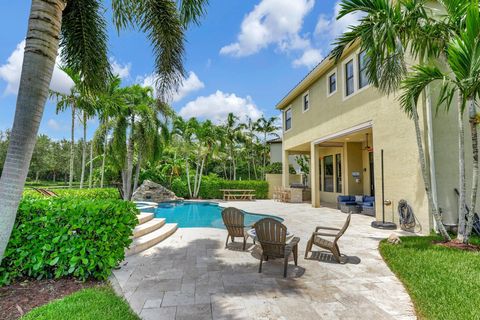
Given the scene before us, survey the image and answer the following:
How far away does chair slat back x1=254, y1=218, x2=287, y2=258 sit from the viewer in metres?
4.80

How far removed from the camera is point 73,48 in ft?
20.2

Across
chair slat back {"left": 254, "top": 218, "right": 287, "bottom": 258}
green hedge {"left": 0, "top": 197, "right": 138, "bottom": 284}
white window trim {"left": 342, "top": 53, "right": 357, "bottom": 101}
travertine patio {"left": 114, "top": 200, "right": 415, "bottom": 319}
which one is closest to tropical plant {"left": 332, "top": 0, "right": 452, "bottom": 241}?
travertine patio {"left": 114, "top": 200, "right": 415, "bottom": 319}

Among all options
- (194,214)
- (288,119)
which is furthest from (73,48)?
(288,119)

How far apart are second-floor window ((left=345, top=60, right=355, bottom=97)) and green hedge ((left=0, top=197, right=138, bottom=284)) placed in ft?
36.1

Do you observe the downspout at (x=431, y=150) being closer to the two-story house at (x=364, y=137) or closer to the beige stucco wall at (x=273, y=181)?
the two-story house at (x=364, y=137)

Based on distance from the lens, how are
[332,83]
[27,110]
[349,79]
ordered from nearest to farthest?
[27,110] < [349,79] < [332,83]

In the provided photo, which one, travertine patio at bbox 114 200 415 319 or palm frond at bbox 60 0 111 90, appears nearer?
travertine patio at bbox 114 200 415 319

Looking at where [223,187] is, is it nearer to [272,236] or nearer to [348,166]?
[348,166]

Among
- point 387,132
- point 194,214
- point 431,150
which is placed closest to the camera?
point 431,150

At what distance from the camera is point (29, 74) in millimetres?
3258

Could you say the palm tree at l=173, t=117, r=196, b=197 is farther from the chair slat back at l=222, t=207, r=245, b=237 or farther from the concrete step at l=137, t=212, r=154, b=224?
the chair slat back at l=222, t=207, r=245, b=237

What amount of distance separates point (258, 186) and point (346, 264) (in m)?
16.8

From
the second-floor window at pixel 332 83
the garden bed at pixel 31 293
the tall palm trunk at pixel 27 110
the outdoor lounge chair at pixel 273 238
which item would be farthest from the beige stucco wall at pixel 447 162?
the tall palm trunk at pixel 27 110

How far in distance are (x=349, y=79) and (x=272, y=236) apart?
31.8 ft
